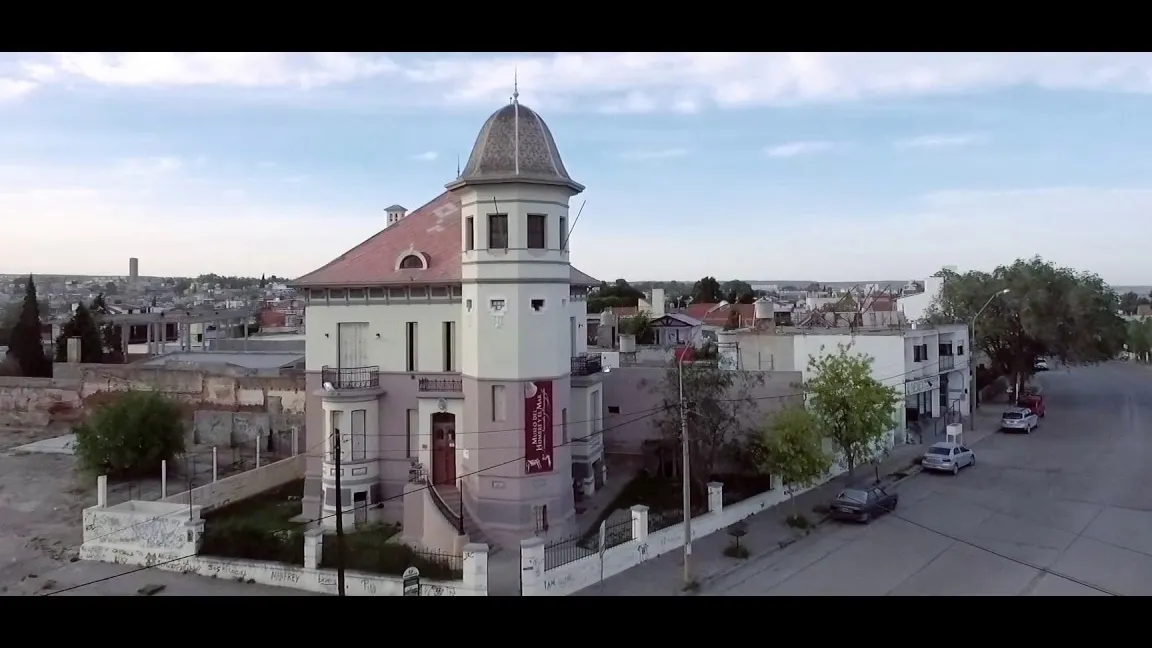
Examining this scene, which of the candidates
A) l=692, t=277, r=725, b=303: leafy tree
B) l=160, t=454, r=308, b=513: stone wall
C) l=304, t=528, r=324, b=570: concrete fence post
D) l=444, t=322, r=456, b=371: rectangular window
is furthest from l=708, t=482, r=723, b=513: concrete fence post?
l=692, t=277, r=725, b=303: leafy tree

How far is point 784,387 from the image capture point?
21.6 m

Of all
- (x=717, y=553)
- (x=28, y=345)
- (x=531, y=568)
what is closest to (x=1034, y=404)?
(x=717, y=553)

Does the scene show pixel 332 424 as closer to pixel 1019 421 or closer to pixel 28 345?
pixel 1019 421

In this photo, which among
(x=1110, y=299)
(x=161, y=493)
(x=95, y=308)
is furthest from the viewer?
(x=95, y=308)

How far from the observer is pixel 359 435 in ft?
59.0

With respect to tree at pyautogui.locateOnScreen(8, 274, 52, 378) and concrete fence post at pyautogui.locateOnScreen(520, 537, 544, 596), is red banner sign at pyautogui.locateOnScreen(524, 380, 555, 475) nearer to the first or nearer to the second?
concrete fence post at pyautogui.locateOnScreen(520, 537, 544, 596)

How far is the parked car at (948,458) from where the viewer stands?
2072 cm

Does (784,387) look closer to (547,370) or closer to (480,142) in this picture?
(547,370)

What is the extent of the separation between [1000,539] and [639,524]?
7.03m

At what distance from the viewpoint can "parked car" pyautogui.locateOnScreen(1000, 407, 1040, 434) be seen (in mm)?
26781

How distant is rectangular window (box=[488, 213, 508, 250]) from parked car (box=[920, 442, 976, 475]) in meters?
13.3
